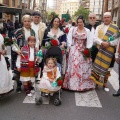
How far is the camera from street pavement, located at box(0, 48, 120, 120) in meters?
4.00

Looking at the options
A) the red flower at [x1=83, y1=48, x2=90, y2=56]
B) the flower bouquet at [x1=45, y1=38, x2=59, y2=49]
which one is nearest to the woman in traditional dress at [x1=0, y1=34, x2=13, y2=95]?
the flower bouquet at [x1=45, y1=38, x2=59, y2=49]

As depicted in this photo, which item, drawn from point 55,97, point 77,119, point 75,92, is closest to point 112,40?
point 75,92

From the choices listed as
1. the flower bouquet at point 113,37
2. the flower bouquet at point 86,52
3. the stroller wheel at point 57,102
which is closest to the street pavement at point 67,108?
the stroller wheel at point 57,102

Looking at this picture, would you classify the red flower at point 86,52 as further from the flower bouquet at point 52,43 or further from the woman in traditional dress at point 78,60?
the flower bouquet at point 52,43

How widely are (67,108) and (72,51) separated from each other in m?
1.53

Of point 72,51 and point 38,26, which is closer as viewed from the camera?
point 72,51

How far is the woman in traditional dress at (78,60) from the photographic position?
5.35 metres

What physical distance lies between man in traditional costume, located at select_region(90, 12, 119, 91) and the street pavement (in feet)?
1.59

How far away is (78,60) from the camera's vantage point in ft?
17.7

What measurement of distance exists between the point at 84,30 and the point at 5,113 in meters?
2.56

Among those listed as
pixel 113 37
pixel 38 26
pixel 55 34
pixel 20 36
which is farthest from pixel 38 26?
pixel 113 37

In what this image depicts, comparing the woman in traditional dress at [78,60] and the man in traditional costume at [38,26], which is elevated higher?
the man in traditional costume at [38,26]

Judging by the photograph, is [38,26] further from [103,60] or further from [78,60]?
[103,60]

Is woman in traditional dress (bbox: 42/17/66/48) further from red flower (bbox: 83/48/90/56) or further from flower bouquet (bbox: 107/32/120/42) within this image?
flower bouquet (bbox: 107/32/120/42)
